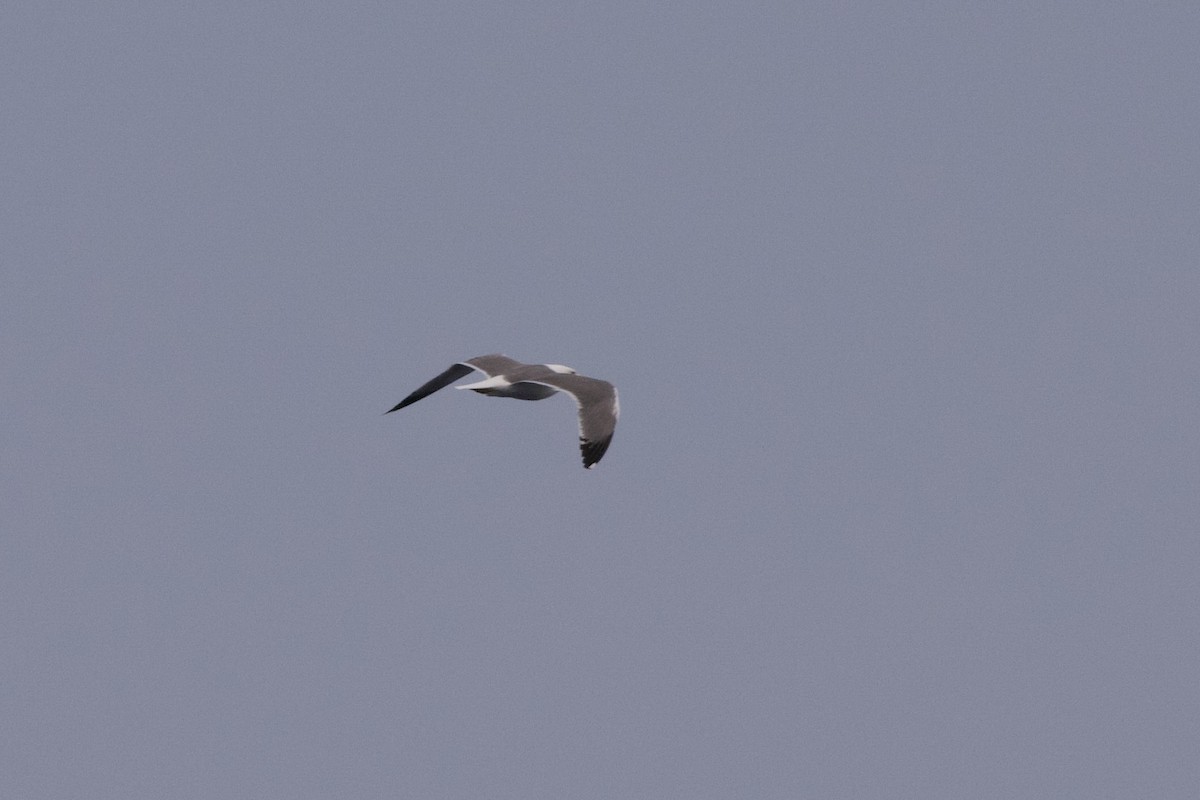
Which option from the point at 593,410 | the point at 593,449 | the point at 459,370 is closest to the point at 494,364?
the point at 459,370

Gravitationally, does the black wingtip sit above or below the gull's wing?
below

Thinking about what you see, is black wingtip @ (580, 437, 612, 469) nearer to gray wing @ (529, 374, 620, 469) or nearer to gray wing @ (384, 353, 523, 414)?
gray wing @ (529, 374, 620, 469)

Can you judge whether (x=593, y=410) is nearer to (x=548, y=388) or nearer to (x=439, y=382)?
(x=548, y=388)

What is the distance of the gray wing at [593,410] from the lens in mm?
39000

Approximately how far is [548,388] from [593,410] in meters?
3.79

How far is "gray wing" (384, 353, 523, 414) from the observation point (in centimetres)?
4719

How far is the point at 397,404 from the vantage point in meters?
47.9

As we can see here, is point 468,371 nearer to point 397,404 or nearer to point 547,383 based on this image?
point 397,404

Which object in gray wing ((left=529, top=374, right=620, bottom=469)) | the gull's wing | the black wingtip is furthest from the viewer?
the gull's wing

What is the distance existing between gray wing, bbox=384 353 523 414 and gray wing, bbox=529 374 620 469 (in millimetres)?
4808

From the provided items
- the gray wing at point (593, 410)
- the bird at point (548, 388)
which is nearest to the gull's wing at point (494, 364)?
the bird at point (548, 388)

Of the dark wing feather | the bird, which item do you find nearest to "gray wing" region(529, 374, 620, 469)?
the bird

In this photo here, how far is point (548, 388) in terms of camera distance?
43.6 meters

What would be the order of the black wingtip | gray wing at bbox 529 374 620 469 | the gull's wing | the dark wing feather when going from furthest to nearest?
the dark wing feather < the gull's wing < gray wing at bbox 529 374 620 469 < the black wingtip
